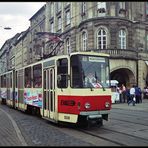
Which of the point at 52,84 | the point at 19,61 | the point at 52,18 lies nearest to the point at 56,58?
the point at 52,84

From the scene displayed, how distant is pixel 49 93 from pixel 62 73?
162 centimetres

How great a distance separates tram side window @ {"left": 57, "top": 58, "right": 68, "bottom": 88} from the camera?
46.1 feet

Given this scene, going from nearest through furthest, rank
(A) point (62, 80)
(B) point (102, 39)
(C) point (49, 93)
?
(A) point (62, 80) < (C) point (49, 93) < (B) point (102, 39)

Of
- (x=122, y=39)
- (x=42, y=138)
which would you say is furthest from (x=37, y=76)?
(x=122, y=39)

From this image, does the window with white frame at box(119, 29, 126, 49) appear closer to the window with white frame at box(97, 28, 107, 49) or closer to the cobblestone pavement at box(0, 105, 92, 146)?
the window with white frame at box(97, 28, 107, 49)

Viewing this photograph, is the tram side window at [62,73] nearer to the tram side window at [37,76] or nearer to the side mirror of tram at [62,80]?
the side mirror of tram at [62,80]

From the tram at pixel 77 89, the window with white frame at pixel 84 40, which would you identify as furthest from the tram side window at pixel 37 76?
the window with white frame at pixel 84 40

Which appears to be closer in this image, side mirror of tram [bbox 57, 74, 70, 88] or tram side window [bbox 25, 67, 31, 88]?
side mirror of tram [bbox 57, 74, 70, 88]

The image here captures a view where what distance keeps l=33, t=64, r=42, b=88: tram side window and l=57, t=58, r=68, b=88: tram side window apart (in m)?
2.80

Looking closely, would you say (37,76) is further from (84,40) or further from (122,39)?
(84,40)

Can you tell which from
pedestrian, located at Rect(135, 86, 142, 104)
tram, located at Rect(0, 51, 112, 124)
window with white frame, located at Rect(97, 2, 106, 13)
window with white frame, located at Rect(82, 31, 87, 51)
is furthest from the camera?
window with white frame, located at Rect(82, 31, 87, 51)

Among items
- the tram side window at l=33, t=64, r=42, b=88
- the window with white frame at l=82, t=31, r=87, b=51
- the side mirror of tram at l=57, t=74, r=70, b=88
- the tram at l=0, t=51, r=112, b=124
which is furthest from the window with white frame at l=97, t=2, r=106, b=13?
the side mirror of tram at l=57, t=74, r=70, b=88

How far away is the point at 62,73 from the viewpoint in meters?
14.3

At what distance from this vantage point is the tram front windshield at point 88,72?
13.6m
